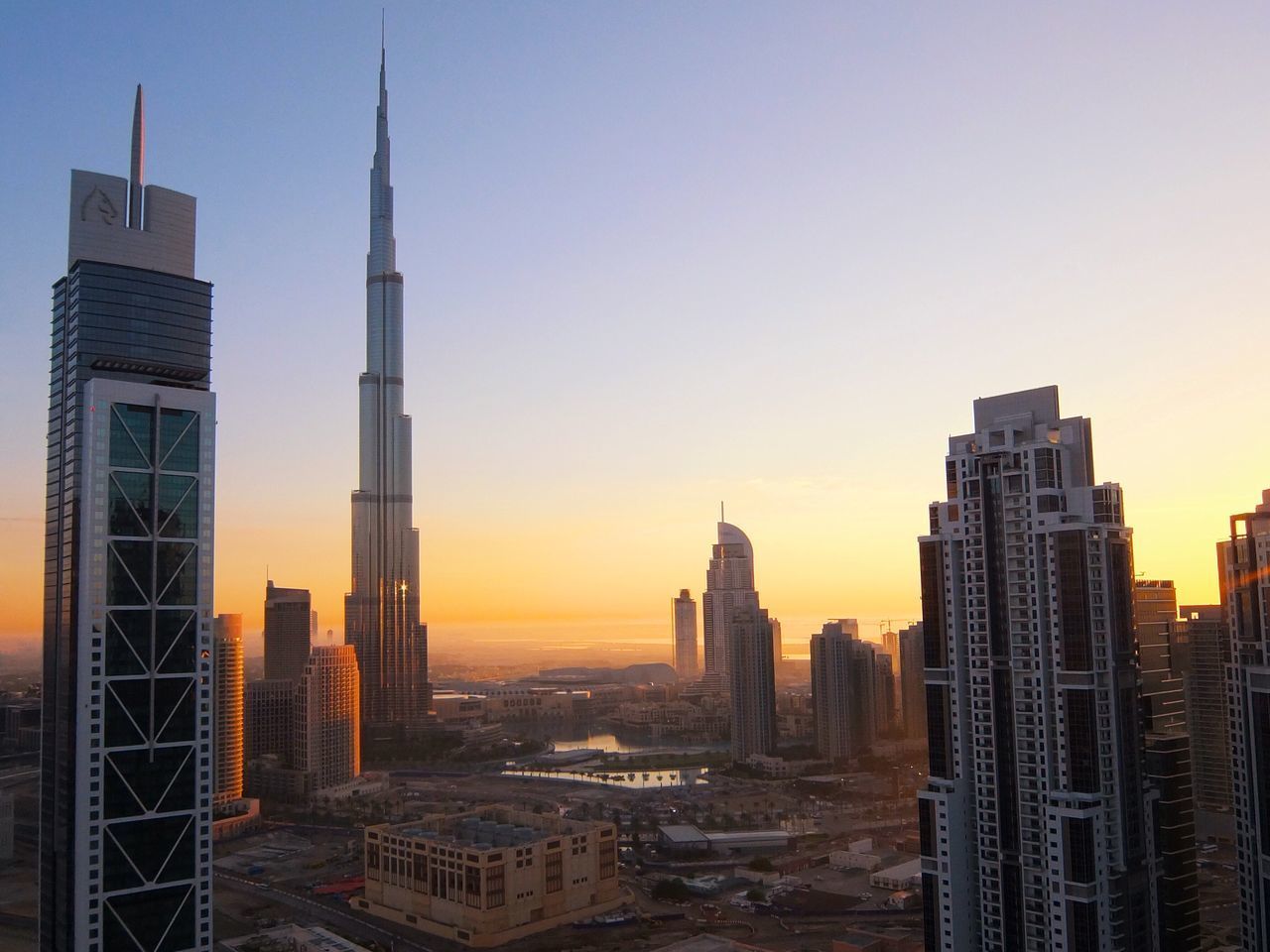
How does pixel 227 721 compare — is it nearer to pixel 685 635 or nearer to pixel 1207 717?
pixel 1207 717

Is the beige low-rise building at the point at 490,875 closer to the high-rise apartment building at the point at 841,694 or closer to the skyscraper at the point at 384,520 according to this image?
the high-rise apartment building at the point at 841,694

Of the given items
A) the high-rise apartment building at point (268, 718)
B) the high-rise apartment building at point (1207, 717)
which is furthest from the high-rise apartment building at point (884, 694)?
the high-rise apartment building at point (268, 718)

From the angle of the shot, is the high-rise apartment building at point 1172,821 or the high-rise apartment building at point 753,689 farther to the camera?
the high-rise apartment building at point 753,689

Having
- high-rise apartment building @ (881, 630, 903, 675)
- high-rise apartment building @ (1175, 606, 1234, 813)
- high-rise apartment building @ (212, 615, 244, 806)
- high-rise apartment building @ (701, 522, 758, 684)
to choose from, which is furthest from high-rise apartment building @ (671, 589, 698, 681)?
high-rise apartment building @ (1175, 606, 1234, 813)

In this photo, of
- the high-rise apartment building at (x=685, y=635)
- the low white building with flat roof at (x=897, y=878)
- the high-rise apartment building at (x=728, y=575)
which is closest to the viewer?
the low white building with flat roof at (x=897, y=878)

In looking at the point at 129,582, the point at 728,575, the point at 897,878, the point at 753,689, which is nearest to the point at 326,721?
the point at 753,689

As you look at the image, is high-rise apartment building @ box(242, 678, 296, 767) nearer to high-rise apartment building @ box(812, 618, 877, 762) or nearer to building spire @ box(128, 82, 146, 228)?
high-rise apartment building @ box(812, 618, 877, 762)

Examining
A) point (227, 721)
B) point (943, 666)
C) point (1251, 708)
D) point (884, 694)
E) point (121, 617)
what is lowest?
point (884, 694)
